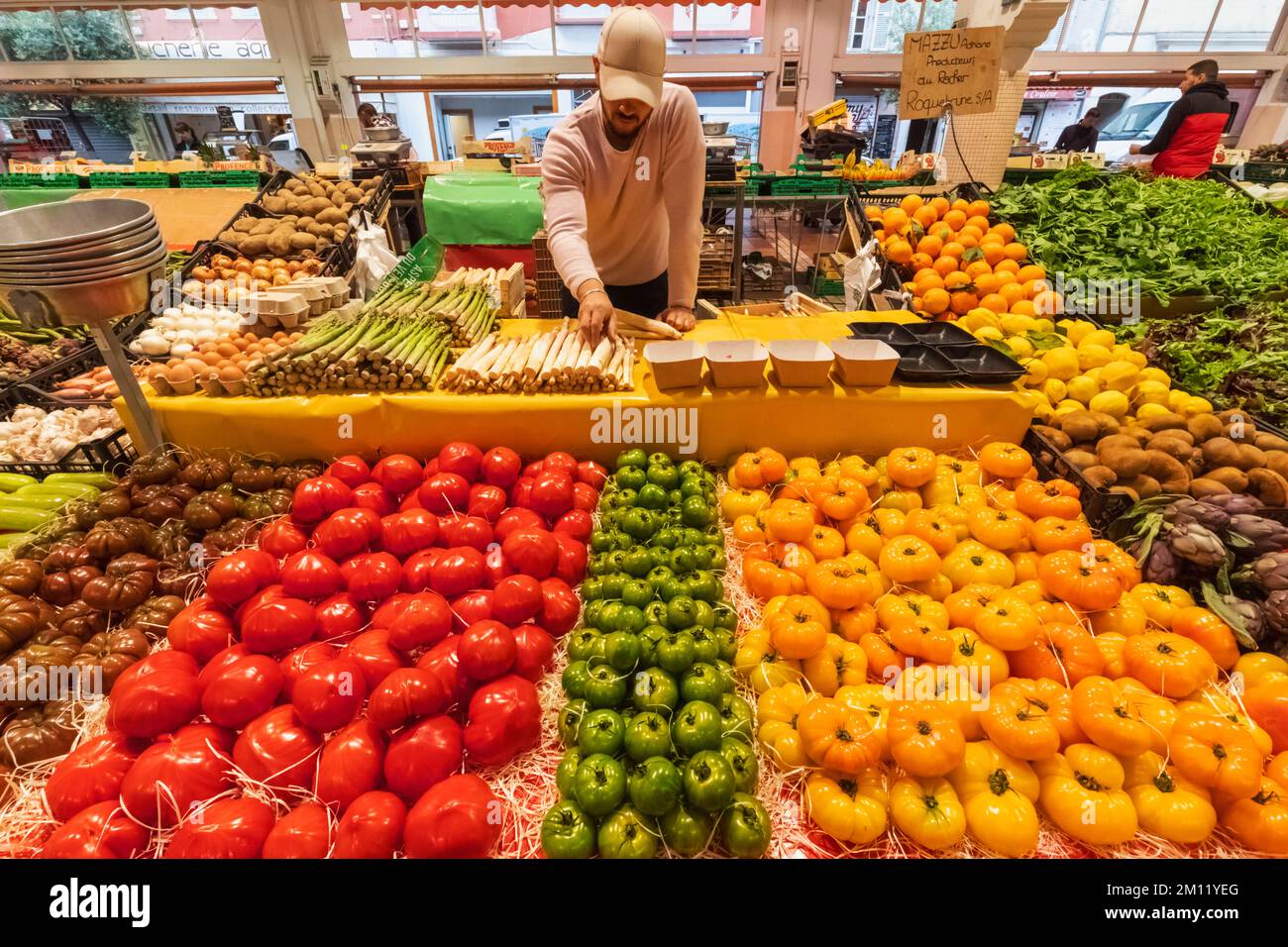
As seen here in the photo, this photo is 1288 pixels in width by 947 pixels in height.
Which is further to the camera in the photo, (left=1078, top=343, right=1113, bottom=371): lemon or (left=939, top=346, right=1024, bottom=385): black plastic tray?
(left=1078, top=343, right=1113, bottom=371): lemon

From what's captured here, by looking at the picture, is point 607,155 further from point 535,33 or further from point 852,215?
point 535,33

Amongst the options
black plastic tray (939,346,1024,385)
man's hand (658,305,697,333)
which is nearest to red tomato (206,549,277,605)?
man's hand (658,305,697,333)

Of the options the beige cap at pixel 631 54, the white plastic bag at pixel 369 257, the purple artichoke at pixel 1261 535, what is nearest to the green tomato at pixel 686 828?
the purple artichoke at pixel 1261 535

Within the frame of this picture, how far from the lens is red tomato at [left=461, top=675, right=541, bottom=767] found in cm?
166

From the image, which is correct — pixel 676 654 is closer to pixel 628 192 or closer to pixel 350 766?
pixel 350 766

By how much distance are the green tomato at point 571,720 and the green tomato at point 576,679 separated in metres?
0.04

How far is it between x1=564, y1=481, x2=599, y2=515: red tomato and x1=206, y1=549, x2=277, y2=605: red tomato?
1.22 meters

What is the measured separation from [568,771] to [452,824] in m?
0.32

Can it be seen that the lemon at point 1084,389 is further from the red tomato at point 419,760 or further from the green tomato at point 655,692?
the red tomato at point 419,760

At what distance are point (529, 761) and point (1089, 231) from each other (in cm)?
543

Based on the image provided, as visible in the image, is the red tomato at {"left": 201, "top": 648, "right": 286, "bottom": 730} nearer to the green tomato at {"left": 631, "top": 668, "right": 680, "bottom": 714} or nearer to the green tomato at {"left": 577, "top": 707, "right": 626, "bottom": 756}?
the green tomato at {"left": 577, "top": 707, "right": 626, "bottom": 756}

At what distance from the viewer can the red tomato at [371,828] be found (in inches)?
56.5

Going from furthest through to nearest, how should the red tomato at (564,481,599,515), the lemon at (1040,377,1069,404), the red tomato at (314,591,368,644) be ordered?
the lemon at (1040,377,1069,404) < the red tomato at (564,481,599,515) < the red tomato at (314,591,368,644)

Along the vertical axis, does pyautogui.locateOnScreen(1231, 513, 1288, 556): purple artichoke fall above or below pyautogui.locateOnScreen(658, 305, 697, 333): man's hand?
below
